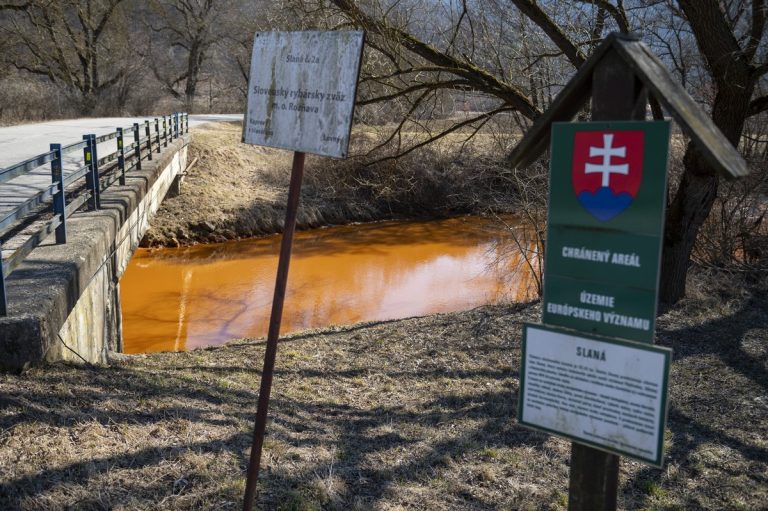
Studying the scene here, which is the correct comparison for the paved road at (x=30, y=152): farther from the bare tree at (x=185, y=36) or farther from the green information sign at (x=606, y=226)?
the bare tree at (x=185, y=36)

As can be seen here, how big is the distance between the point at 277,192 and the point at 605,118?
25.3 m

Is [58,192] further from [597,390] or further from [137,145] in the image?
[137,145]

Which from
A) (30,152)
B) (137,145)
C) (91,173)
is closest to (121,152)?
(137,145)

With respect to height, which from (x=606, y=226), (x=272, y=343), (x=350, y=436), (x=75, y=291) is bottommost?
(x=350, y=436)

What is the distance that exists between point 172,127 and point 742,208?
16.5 meters

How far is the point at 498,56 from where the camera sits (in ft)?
36.2

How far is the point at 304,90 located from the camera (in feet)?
11.2

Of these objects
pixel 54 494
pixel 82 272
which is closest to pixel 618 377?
pixel 54 494

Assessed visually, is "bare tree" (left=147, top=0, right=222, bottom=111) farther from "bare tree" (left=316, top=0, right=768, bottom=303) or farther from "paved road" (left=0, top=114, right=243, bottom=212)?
"bare tree" (left=316, top=0, right=768, bottom=303)

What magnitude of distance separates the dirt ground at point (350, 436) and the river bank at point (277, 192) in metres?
15.3

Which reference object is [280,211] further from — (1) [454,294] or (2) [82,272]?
(2) [82,272]

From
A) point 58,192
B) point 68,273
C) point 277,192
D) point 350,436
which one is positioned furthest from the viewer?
point 277,192

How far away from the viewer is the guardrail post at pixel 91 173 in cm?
871

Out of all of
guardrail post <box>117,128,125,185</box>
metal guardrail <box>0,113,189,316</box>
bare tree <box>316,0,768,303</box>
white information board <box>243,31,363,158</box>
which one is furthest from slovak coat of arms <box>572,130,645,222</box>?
guardrail post <box>117,128,125,185</box>
